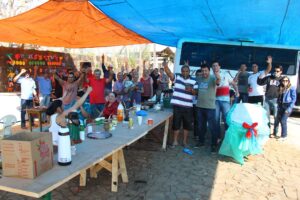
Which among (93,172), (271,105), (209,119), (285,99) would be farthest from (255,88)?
(93,172)

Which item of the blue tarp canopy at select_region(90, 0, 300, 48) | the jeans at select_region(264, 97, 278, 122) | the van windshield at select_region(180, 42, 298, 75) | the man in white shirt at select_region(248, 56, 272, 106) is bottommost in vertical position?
the jeans at select_region(264, 97, 278, 122)

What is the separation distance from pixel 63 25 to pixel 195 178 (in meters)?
4.55

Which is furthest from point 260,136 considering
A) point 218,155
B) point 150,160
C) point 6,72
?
point 6,72

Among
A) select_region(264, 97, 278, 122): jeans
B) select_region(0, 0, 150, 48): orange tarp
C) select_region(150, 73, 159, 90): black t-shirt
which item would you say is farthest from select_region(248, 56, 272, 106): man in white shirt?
select_region(150, 73, 159, 90): black t-shirt

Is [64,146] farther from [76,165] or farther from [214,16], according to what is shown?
[214,16]

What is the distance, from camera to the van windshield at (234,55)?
6938 mm

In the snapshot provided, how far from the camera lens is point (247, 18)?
459cm

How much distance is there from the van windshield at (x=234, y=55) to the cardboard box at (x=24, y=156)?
5.70 metres

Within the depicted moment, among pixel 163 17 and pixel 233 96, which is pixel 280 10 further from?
pixel 233 96

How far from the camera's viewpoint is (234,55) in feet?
23.3

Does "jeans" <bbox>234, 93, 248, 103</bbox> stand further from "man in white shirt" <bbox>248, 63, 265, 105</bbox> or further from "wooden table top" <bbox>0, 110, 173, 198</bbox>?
"wooden table top" <bbox>0, 110, 173, 198</bbox>

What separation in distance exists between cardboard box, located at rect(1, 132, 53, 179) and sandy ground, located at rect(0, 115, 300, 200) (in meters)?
1.59

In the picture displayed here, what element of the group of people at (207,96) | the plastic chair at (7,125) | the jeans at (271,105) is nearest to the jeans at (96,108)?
the group of people at (207,96)

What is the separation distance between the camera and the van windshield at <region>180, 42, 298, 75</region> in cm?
694
